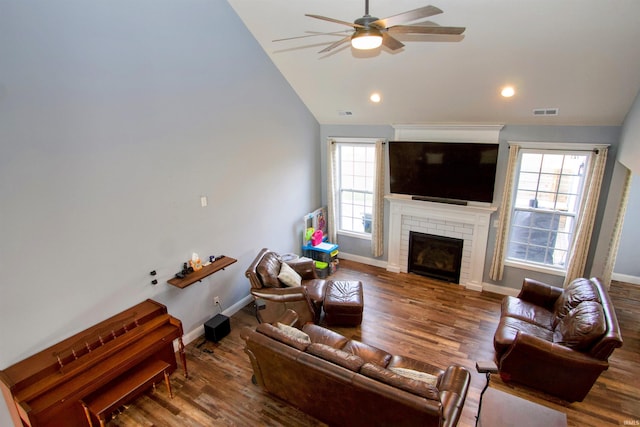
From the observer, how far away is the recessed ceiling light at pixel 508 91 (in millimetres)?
4148

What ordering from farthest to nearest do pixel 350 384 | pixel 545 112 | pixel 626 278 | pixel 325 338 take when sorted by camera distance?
1. pixel 626 278
2. pixel 545 112
3. pixel 325 338
4. pixel 350 384

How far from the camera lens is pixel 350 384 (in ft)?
8.26

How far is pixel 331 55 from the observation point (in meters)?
4.39

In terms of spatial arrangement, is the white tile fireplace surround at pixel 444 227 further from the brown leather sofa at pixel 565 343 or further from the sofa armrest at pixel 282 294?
the sofa armrest at pixel 282 294

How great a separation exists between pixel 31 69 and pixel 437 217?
5477mm

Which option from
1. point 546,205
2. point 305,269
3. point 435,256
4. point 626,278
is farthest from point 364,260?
point 626,278

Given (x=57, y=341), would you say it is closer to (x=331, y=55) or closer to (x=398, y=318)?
(x=398, y=318)

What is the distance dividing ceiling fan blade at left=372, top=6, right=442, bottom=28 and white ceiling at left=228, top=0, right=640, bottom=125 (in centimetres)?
136

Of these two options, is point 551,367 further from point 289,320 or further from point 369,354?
point 289,320

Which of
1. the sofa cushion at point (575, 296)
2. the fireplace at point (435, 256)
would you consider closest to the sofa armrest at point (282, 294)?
the fireplace at point (435, 256)

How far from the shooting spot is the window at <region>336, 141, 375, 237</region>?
633 cm

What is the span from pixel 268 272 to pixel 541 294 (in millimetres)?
3568

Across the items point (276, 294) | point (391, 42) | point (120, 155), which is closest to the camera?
point (391, 42)

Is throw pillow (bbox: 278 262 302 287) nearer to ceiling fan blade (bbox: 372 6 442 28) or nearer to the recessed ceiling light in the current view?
ceiling fan blade (bbox: 372 6 442 28)
